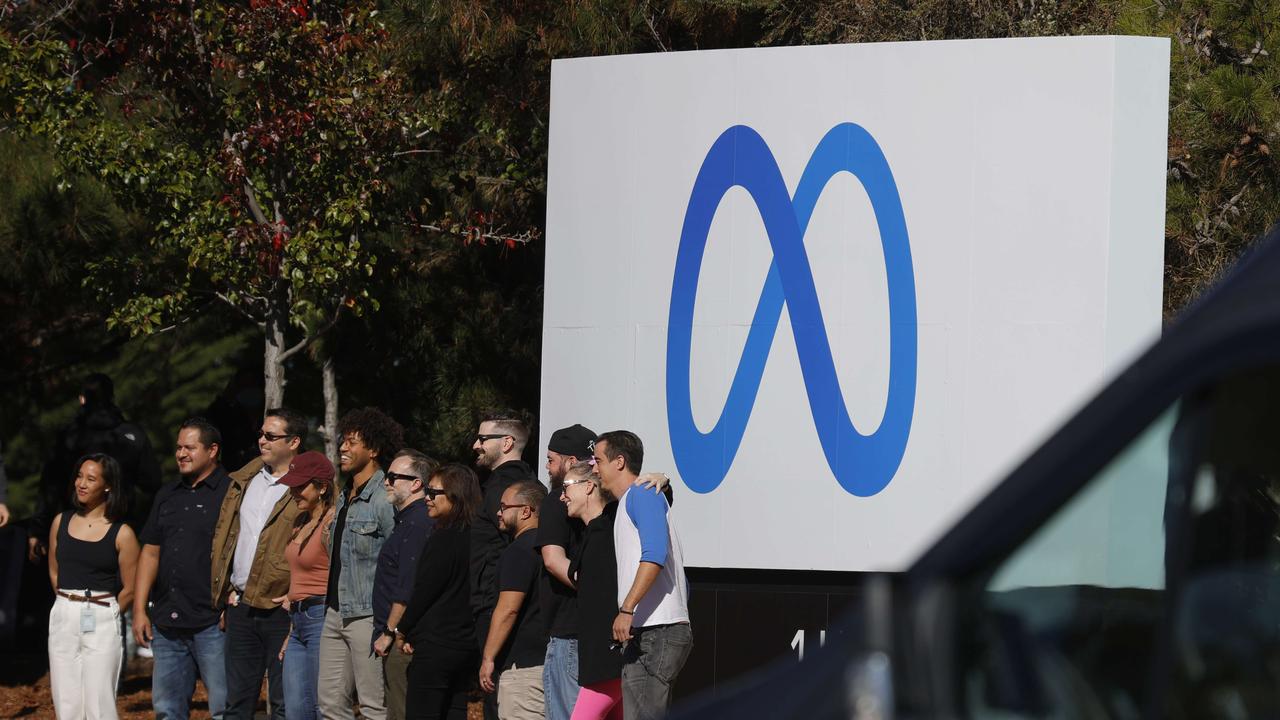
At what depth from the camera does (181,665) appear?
920 cm

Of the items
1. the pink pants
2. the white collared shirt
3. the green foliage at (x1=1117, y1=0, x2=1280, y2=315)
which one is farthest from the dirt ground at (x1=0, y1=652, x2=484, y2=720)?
the green foliage at (x1=1117, y1=0, x2=1280, y2=315)

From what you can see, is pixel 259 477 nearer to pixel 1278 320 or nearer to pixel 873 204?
pixel 873 204

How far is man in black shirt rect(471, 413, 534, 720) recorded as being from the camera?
8.13 m

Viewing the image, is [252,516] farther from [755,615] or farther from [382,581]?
[755,615]

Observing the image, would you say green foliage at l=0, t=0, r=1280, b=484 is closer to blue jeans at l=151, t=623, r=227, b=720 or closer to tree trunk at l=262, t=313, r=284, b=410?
tree trunk at l=262, t=313, r=284, b=410

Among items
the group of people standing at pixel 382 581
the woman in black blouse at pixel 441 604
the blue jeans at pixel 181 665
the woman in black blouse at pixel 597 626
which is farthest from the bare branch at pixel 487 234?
the woman in black blouse at pixel 597 626

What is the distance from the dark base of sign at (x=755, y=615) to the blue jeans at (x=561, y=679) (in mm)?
2149

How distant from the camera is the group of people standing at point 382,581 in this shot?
707 centimetres

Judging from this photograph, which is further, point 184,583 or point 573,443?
point 184,583

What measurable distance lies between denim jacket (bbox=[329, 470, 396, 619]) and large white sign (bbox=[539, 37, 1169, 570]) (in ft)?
5.94

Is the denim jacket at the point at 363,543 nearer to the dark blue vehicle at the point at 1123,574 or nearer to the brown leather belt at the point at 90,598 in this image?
the brown leather belt at the point at 90,598

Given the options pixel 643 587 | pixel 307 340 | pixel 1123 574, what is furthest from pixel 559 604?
pixel 1123 574

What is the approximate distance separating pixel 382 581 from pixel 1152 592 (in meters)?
6.83

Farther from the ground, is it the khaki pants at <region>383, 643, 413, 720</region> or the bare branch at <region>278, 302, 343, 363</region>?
the bare branch at <region>278, 302, 343, 363</region>
